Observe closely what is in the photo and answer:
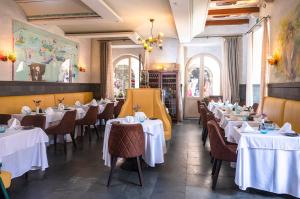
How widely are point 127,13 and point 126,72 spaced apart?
16.9 feet

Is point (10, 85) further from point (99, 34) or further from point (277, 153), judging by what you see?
point (277, 153)

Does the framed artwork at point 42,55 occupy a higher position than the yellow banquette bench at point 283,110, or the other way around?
the framed artwork at point 42,55

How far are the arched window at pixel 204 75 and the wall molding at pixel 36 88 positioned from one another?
4.50 metres

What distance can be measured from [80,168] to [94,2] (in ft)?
11.2

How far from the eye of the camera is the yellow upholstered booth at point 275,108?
17.5ft

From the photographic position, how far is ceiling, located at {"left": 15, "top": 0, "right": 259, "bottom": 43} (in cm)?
598

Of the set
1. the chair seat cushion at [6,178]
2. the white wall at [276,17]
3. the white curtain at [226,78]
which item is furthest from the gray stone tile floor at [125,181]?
the white curtain at [226,78]

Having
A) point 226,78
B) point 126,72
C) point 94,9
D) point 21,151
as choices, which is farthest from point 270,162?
point 126,72

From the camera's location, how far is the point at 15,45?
6316 millimetres

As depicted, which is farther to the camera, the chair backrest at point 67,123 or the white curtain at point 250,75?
the white curtain at point 250,75

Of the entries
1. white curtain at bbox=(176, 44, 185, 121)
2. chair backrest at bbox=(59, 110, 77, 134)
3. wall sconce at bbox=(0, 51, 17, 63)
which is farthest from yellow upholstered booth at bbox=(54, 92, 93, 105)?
white curtain at bbox=(176, 44, 185, 121)

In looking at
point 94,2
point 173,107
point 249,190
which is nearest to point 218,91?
point 173,107

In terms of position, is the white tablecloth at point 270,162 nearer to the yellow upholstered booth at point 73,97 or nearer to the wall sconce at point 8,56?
the wall sconce at point 8,56

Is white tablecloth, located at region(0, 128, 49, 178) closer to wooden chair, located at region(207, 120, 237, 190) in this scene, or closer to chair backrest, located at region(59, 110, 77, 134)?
chair backrest, located at region(59, 110, 77, 134)
